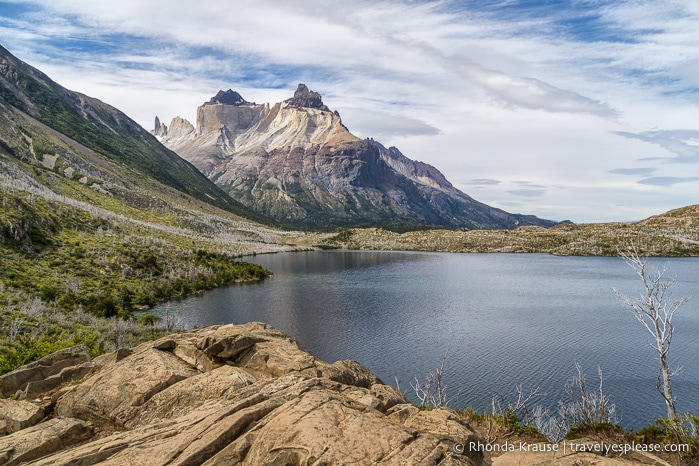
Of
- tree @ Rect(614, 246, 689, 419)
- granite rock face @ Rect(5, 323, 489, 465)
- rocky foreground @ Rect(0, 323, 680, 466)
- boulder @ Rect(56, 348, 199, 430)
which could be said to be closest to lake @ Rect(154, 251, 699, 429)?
tree @ Rect(614, 246, 689, 419)

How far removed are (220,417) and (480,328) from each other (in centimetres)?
6270

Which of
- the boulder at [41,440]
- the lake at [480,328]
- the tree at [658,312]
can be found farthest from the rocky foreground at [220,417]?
the lake at [480,328]

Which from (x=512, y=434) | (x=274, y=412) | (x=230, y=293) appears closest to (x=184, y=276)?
(x=230, y=293)

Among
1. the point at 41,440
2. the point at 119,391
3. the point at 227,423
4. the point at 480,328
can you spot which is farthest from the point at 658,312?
the point at 480,328

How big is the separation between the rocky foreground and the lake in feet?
88.9

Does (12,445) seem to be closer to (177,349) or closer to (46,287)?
(177,349)

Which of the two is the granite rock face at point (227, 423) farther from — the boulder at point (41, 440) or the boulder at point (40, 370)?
the boulder at point (40, 370)

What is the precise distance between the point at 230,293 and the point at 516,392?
243 feet

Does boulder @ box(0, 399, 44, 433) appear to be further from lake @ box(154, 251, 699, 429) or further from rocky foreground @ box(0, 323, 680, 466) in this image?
lake @ box(154, 251, 699, 429)

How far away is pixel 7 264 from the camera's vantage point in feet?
206

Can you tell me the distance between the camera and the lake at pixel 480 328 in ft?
149

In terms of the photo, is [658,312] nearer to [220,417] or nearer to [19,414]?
[220,417]

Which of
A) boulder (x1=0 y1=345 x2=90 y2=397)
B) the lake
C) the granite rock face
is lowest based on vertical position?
the lake

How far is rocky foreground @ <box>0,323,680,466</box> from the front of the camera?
37.3 ft
